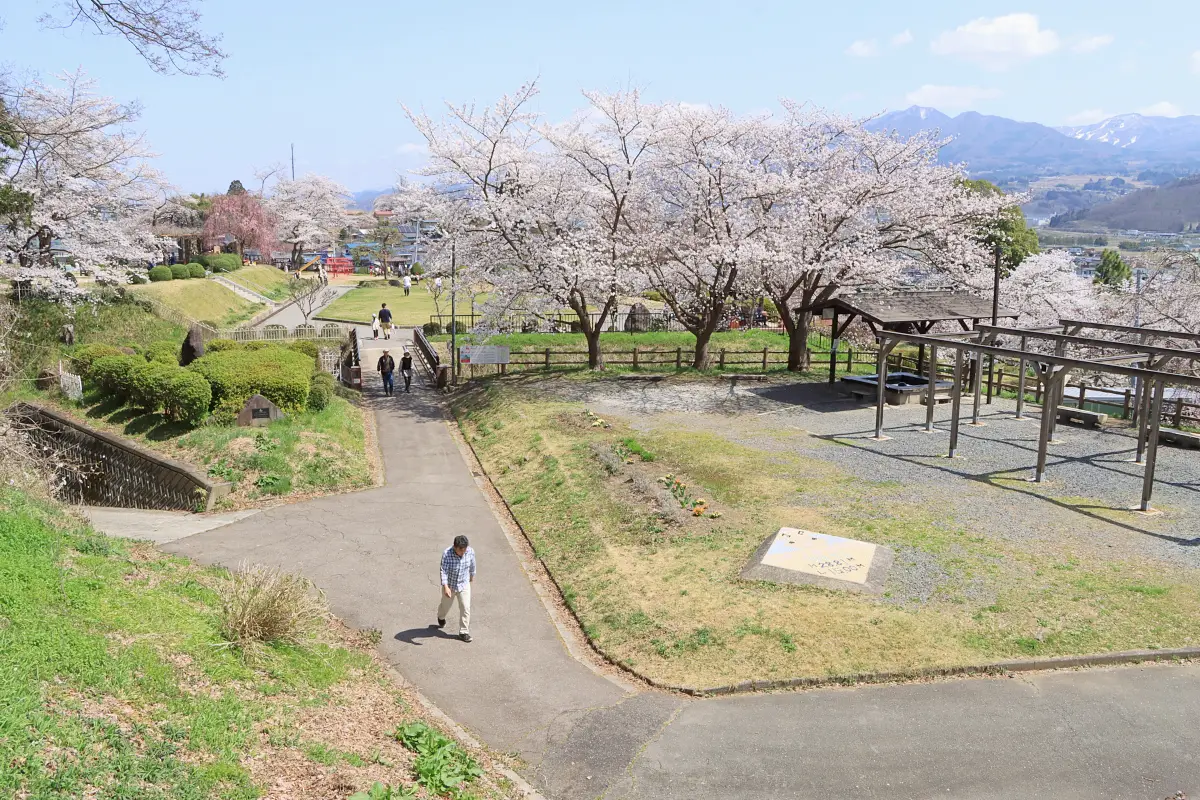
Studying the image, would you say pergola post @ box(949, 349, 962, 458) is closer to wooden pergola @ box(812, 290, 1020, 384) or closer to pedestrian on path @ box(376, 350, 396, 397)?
wooden pergola @ box(812, 290, 1020, 384)

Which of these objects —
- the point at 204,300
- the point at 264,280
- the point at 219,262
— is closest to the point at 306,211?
the point at 264,280

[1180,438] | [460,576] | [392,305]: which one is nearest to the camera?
[460,576]

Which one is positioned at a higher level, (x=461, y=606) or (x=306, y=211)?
(x=306, y=211)

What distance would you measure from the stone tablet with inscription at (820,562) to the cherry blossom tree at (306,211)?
207ft

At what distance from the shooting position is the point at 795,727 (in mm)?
8500

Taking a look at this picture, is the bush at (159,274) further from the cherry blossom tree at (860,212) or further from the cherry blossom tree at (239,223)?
the cherry blossom tree at (860,212)

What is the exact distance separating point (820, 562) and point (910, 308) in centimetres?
1487

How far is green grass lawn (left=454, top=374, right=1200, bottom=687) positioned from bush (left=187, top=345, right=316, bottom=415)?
221 inches

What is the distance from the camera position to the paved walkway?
7.57 metres

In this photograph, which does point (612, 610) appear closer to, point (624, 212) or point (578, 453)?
point (578, 453)

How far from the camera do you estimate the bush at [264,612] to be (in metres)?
8.98

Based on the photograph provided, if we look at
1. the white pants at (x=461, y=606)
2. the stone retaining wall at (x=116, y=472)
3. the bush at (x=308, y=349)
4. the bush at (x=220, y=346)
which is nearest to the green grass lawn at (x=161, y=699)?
the white pants at (x=461, y=606)

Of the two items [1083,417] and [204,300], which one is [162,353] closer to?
[204,300]

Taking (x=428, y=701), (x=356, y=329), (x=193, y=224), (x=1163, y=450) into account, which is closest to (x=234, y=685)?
(x=428, y=701)
